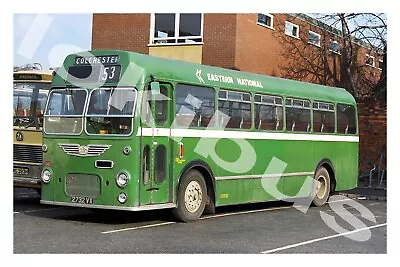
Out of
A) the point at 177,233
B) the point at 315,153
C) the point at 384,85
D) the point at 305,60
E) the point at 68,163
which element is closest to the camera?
the point at 177,233

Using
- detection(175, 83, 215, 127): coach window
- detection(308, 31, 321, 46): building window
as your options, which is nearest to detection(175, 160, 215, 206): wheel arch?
detection(175, 83, 215, 127): coach window

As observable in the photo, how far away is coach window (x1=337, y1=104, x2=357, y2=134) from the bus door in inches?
250

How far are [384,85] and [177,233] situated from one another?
47.0 feet

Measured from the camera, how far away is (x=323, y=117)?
1588 cm

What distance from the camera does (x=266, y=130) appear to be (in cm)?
1398

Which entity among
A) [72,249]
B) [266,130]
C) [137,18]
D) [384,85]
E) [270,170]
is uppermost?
[137,18]

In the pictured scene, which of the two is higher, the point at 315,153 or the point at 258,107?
the point at 258,107

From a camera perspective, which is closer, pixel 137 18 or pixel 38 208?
pixel 38 208

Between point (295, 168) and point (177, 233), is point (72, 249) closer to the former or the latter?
point (177, 233)

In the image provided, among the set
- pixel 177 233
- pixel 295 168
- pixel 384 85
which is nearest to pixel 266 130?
pixel 295 168

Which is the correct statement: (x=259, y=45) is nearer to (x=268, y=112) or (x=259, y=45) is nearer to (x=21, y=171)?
(x=268, y=112)

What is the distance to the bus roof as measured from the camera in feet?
37.3

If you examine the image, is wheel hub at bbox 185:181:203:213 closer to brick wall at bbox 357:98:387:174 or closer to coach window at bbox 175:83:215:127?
coach window at bbox 175:83:215:127

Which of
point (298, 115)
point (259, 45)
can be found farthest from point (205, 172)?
point (259, 45)
